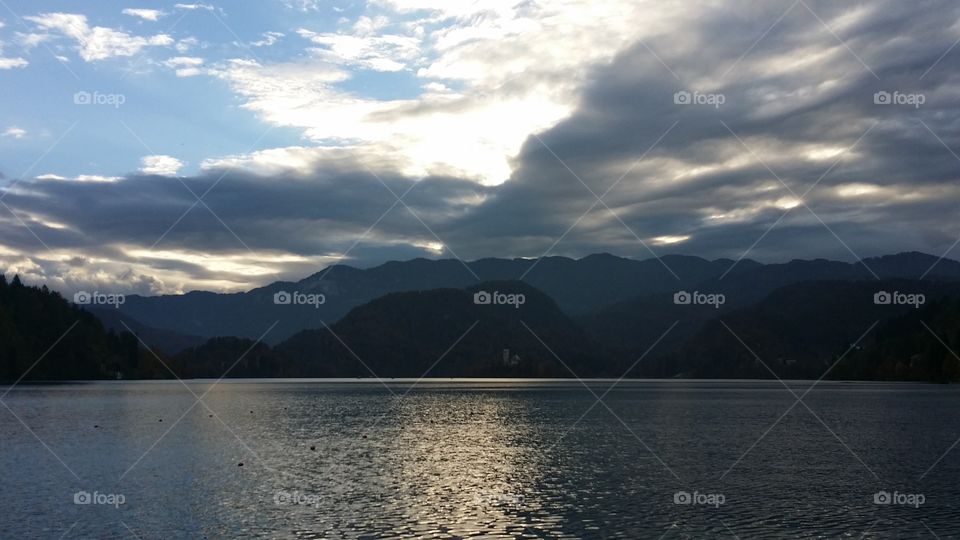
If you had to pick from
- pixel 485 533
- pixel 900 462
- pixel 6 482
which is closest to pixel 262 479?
pixel 6 482

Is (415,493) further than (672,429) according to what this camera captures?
No

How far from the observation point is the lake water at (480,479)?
50969mm

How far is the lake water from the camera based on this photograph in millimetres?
50969

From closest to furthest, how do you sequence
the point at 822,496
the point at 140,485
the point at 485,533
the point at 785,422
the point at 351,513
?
the point at 485,533
the point at 351,513
the point at 822,496
the point at 140,485
the point at 785,422

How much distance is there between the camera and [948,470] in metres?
76.0

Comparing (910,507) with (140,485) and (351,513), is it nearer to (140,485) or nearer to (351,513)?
(351,513)

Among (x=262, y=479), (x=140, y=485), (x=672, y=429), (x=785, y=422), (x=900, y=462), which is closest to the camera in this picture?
(x=140, y=485)

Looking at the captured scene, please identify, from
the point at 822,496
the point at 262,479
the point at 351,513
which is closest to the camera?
the point at 351,513

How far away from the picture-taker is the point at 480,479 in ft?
239

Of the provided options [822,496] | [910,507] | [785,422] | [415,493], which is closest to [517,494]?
[415,493]

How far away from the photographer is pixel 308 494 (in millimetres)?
63406

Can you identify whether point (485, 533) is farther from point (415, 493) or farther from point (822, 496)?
point (822, 496)

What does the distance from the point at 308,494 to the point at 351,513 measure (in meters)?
9.51

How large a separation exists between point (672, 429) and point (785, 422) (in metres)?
27.1
